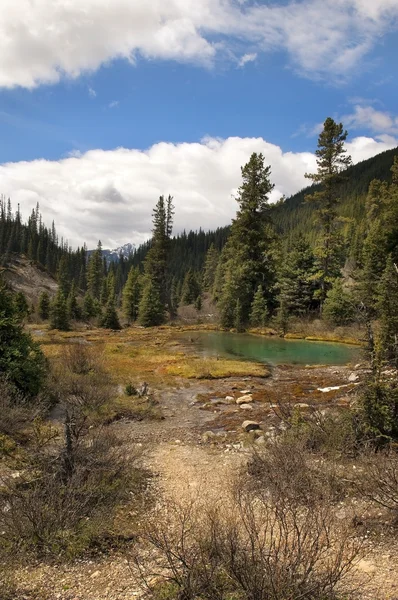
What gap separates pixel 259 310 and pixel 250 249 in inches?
339

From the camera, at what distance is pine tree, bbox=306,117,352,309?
41.0m

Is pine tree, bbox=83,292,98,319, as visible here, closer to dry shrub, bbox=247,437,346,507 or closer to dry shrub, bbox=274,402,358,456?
dry shrub, bbox=274,402,358,456

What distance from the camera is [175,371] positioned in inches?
912

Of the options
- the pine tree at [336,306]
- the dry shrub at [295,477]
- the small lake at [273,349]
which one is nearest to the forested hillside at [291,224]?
the pine tree at [336,306]

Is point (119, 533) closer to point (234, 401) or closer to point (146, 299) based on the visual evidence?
point (234, 401)

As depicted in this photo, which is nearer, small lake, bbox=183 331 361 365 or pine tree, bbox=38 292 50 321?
small lake, bbox=183 331 361 365

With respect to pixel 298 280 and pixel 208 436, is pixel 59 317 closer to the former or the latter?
pixel 298 280

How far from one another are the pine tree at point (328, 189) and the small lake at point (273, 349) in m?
10.1

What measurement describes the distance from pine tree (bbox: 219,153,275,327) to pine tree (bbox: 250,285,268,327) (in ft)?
5.43

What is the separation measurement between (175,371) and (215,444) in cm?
1223

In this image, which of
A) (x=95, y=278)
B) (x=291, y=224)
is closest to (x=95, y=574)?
(x=95, y=278)

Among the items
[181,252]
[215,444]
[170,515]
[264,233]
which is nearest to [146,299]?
[264,233]

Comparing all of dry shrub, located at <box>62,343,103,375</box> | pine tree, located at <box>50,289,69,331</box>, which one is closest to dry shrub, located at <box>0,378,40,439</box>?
dry shrub, located at <box>62,343,103,375</box>

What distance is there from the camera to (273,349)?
1303 inches
